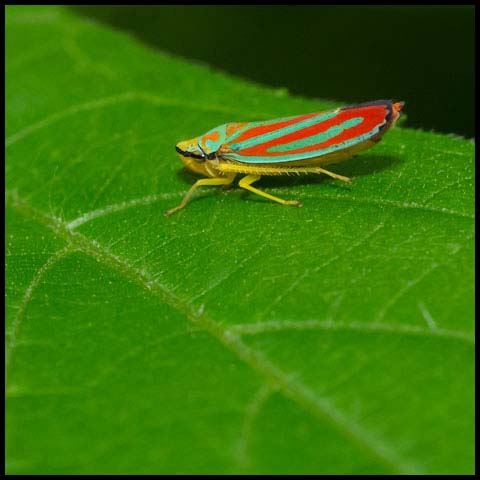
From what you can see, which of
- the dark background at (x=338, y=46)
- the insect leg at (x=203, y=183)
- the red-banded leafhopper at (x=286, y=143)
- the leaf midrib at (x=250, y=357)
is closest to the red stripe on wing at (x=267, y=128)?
the red-banded leafhopper at (x=286, y=143)

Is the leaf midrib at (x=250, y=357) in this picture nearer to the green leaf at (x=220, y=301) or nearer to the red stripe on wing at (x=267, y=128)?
the green leaf at (x=220, y=301)

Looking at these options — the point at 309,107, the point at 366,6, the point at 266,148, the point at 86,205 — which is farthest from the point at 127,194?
the point at 366,6

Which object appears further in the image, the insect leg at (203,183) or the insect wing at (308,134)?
the insect wing at (308,134)

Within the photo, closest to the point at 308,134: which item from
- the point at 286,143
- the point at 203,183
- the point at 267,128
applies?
the point at 286,143

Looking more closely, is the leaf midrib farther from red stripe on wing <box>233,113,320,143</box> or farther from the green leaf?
red stripe on wing <box>233,113,320,143</box>

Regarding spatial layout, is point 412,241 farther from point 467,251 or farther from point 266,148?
point 266,148

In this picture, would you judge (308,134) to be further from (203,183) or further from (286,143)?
(203,183)
